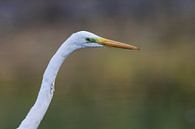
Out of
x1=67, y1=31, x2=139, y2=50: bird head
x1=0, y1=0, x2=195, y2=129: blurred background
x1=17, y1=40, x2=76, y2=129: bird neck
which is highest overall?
x1=67, y1=31, x2=139, y2=50: bird head

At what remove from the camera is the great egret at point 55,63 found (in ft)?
16.3

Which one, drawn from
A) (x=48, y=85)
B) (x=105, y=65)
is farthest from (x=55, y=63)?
(x=105, y=65)

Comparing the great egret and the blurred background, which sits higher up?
the great egret

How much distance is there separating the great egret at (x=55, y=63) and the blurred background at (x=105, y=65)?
446cm

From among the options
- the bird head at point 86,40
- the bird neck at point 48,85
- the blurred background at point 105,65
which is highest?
the bird head at point 86,40

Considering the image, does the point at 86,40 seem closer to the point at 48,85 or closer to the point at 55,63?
the point at 55,63

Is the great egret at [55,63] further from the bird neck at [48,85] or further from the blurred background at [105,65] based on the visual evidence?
the blurred background at [105,65]

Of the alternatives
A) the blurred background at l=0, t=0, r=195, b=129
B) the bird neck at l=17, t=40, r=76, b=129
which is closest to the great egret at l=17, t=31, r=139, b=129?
the bird neck at l=17, t=40, r=76, b=129

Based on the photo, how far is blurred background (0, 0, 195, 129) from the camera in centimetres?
1045

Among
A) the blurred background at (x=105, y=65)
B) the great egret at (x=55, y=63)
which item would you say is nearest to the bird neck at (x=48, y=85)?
the great egret at (x=55, y=63)

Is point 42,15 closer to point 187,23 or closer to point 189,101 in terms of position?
point 187,23

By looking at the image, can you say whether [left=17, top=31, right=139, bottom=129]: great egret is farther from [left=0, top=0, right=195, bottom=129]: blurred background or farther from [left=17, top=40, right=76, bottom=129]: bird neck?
[left=0, top=0, right=195, bottom=129]: blurred background

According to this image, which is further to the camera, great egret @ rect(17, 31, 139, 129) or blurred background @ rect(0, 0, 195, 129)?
blurred background @ rect(0, 0, 195, 129)

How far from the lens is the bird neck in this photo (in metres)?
4.97
